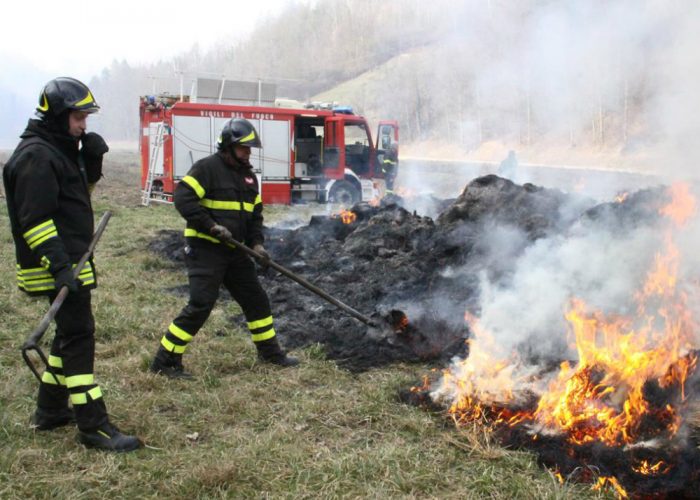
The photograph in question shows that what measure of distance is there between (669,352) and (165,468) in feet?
10.0

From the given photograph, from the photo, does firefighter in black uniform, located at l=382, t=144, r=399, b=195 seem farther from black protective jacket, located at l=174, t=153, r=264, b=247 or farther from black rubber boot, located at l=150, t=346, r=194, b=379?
black rubber boot, located at l=150, t=346, r=194, b=379

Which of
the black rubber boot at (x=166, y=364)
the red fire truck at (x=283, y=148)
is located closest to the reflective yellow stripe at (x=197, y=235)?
the black rubber boot at (x=166, y=364)

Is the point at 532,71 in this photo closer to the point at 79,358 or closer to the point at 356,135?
the point at 356,135

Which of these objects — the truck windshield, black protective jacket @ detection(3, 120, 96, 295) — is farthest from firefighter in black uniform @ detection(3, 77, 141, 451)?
the truck windshield

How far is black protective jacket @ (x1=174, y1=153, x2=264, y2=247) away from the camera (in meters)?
4.29

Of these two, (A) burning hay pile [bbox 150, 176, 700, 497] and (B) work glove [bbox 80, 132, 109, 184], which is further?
(B) work glove [bbox 80, 132, 109, 184]

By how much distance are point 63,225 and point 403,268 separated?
413cm

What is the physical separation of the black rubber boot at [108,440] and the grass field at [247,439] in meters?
0.06

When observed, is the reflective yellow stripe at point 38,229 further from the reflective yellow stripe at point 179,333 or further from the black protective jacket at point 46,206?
the reflective yellow stripe at point 179,333

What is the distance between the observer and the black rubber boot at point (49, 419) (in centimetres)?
345

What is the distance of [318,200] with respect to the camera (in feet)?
51.6

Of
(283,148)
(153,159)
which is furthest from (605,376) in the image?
(153,159)

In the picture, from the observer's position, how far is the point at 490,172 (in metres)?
20.9

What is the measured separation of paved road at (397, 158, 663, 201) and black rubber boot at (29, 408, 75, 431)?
932 cm
